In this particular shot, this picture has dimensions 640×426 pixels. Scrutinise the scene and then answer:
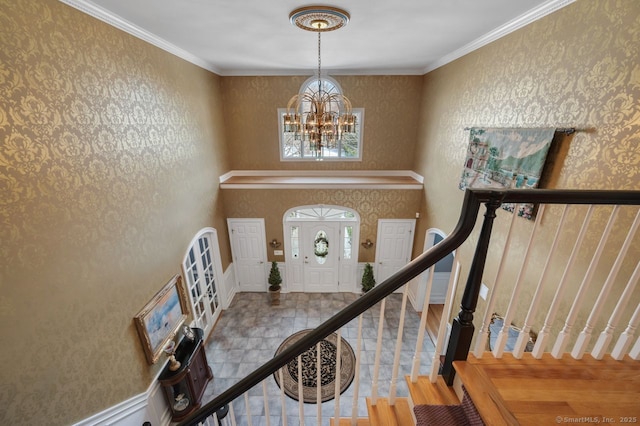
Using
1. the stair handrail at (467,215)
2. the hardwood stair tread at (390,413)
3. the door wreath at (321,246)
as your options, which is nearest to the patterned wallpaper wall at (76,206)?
the stair handrail at (467,215)

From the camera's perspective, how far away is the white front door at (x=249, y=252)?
5.77 meters

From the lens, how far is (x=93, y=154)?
93.0 inches

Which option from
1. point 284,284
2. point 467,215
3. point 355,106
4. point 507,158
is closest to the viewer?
point 467,215

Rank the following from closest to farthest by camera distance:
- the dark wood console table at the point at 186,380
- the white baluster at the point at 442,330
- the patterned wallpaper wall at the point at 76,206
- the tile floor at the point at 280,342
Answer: the white baluster at the point at 442,330, the patterned wallpaper wall at the point at 76,206, the dark wood console table at the point at 186,380, the tile floor at the point at 280,342

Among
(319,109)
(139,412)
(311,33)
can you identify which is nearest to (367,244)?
(319,109)

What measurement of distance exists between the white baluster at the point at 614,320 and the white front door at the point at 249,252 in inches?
204

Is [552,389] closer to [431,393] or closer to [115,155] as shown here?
[431,393]

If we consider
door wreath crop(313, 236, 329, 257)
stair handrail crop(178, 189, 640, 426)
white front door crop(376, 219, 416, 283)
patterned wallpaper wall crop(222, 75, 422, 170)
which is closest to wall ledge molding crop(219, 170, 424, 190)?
patterned wallpaper wall crop(222, 75, 422, 170)

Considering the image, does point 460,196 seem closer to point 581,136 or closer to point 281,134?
point 581,136

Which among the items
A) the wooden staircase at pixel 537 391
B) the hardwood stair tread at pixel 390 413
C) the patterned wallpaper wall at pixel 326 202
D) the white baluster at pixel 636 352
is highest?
the white baluster at pixel 636 352

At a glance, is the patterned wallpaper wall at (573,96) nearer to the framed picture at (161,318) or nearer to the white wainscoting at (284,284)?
the white wainscoting at (284,284)

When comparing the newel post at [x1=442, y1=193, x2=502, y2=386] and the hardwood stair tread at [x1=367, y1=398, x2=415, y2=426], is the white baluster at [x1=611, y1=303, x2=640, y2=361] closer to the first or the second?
the newel post at [x1=442, y1=193, x2=502, y2=386]

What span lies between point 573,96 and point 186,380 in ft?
16.9

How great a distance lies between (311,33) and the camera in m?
3.15
